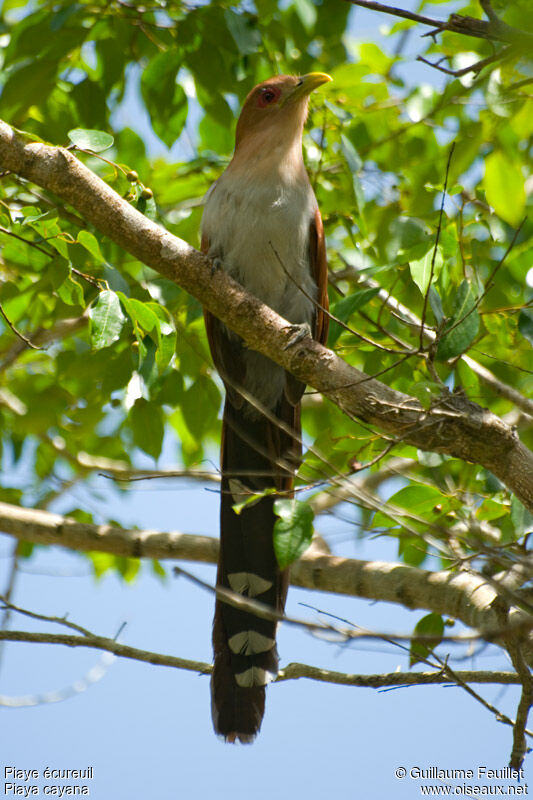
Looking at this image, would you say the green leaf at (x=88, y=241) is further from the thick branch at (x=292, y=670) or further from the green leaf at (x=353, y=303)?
the thick branch at (x=292, y=670)

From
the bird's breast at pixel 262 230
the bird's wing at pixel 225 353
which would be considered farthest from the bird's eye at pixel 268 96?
the bird's wing at pixel 225 353

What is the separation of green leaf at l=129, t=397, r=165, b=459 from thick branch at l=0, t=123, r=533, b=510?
740mm

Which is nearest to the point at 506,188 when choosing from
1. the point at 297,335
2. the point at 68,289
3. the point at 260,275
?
the point at 297,335

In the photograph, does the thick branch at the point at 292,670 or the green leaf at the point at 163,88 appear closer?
the thick branch at the point at 292,670

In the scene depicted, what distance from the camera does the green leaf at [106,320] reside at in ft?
8.13

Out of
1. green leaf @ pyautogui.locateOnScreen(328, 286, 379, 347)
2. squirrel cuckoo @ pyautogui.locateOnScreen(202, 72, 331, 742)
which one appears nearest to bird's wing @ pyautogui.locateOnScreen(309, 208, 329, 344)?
squirrel cuckoo @ pyautogui.locateOnScreen(202, 72, 331, 742)

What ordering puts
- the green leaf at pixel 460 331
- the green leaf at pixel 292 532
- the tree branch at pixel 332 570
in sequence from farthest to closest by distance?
the tree branch at pixel 332 570 → the green leaf at pixel 460 331 → the green leaf at pixel 292 532

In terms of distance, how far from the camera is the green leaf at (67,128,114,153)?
2596mm

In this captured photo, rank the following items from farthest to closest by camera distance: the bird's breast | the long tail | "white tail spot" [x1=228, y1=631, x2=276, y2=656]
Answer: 1. the bird's breast
2. "white tail spot" [x1=228, y1=631, x2=276, y2=656]
3. the long tail

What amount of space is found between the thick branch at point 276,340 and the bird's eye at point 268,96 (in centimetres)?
125

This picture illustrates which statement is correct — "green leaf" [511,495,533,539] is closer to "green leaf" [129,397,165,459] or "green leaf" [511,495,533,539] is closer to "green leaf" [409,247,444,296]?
"green leaf" [409,247,444,296]

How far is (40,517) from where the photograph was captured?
12.2ft

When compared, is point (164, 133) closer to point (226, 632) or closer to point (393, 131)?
point (393, 131)

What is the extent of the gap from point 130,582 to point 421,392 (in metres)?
2.65
